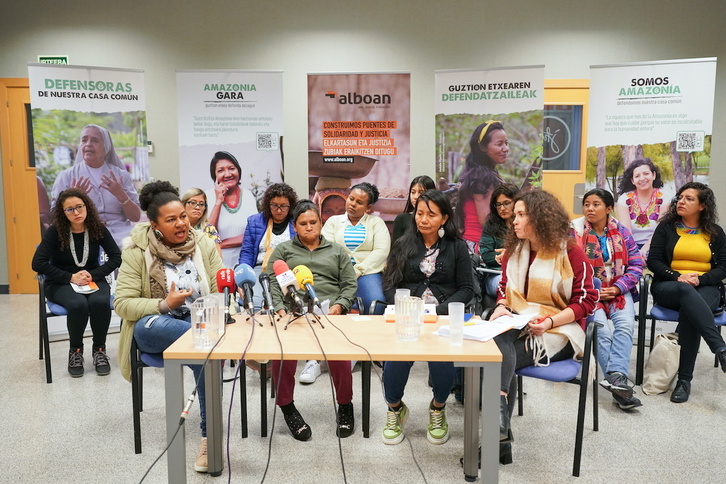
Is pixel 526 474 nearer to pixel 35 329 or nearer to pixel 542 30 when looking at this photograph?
pixel 35 329

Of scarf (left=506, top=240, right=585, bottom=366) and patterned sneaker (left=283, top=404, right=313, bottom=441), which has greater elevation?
scarf (left=506, top=240, right=585, bottom=366)

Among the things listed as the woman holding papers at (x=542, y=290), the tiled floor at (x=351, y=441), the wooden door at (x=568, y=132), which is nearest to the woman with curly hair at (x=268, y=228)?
the tiled floor at (x=351, y=441)

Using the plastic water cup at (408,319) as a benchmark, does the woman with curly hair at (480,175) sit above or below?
above

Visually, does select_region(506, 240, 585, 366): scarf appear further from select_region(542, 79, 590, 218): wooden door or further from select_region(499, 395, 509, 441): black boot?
select_region(542, 79, 590, 218): wooden door

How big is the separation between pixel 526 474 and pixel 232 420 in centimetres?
157

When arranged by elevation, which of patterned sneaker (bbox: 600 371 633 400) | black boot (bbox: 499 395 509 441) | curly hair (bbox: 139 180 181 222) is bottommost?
patterned sneaker (bbox: 600 371 633 400)

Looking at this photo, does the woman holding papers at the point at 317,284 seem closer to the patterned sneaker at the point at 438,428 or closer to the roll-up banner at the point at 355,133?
the patterned sneaker at the point at 438,428

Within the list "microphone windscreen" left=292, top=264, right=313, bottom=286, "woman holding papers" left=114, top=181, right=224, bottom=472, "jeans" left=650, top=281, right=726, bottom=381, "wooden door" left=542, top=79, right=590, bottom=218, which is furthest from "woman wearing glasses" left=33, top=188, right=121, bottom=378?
"wooden door" left=542, top=79, right=590, bottom=218

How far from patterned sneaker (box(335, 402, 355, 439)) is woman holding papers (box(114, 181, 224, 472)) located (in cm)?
68

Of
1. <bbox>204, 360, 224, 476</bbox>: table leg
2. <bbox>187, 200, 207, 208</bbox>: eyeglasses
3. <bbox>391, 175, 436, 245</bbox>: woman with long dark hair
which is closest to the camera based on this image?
<bbox>204, 360, 224, 476</bbox>: table leg

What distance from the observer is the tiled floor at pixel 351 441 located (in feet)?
8.36

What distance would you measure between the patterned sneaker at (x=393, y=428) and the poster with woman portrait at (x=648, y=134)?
2.71 m

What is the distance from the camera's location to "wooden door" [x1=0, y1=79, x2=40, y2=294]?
6312mm

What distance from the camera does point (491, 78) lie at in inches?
189
